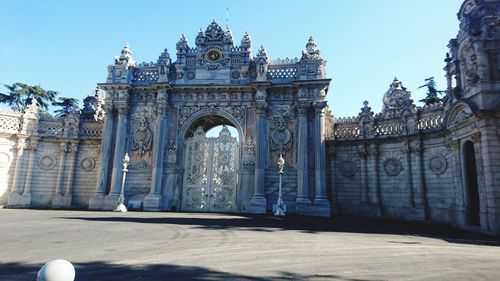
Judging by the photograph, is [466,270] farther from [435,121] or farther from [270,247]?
[435,121]

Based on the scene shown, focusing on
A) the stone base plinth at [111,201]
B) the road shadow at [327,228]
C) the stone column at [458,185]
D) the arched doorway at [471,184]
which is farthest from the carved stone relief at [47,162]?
the arched doorway at [471,184]

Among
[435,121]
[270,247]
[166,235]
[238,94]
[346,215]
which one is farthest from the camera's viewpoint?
[238,94]

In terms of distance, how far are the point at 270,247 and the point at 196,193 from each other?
44.7ft

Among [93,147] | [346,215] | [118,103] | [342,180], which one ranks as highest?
[118,103]

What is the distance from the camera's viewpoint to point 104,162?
20.7m

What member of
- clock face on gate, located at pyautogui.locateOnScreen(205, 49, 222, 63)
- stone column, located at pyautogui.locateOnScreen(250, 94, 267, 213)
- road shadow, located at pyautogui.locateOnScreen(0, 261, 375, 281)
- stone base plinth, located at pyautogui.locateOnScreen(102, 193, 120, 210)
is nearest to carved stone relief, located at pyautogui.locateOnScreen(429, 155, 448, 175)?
stone column, located at pyautogui.locateOnScreen(250, 94, 267, 213)

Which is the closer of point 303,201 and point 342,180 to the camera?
point 303,201

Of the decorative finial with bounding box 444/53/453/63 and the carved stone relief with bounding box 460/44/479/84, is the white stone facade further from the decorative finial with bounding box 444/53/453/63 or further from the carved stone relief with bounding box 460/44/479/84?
the carved stone relief with bounding box 460/44/479/84

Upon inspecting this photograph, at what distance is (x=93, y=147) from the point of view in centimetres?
2325

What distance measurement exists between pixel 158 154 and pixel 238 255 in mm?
14616

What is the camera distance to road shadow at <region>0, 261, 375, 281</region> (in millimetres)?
5016

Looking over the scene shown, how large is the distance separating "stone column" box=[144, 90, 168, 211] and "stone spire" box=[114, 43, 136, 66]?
12.0 feet

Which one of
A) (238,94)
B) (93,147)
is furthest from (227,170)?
(93,147)

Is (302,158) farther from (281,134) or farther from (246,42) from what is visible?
(246,42)
